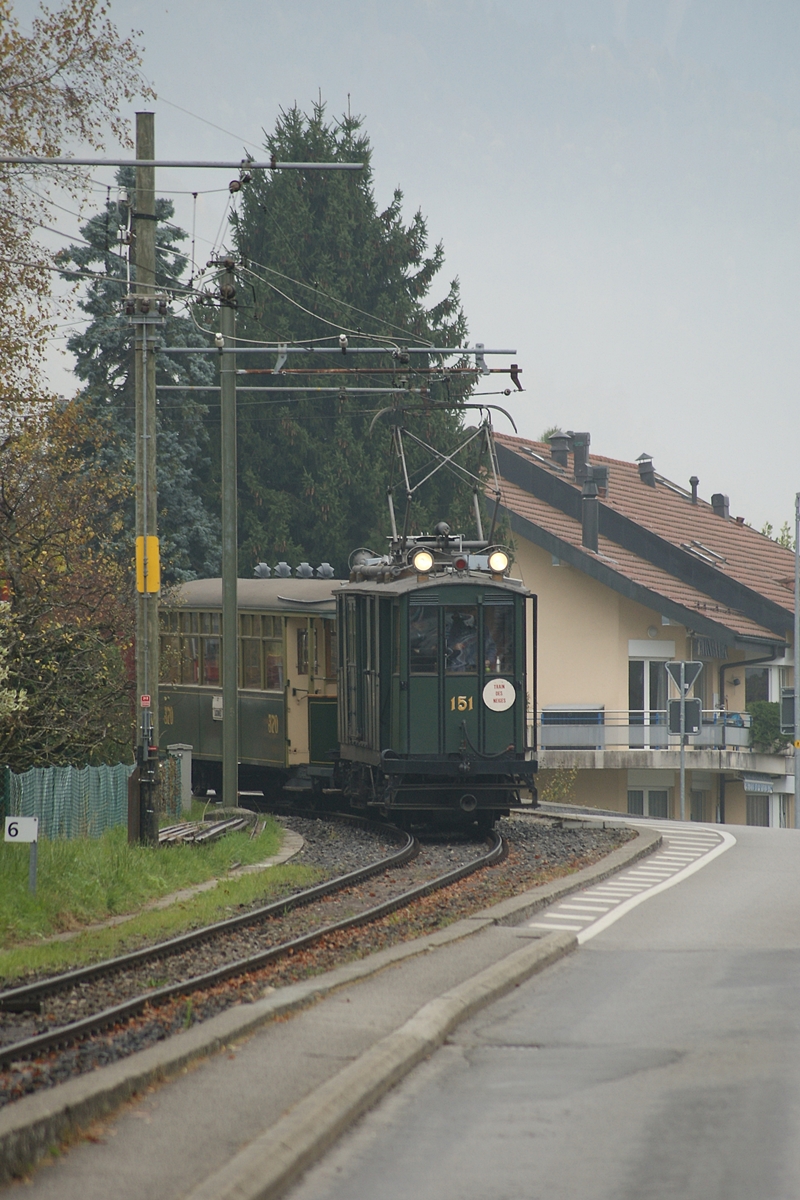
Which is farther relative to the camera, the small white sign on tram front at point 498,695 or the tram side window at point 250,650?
the tram side window at point 250,650

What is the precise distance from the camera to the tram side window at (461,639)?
65.0 ft

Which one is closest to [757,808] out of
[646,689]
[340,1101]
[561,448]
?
[646,689]

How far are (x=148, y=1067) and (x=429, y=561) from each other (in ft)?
42.3

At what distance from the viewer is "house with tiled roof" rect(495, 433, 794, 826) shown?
39531 millimetres

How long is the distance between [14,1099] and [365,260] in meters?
37.2

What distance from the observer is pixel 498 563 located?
2014 cm

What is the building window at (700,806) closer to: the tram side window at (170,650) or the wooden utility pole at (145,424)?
the tram side window at (170,650)

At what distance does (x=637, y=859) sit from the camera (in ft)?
60.3

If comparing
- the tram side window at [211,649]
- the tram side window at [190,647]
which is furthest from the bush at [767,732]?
the tram side window at [211,649]

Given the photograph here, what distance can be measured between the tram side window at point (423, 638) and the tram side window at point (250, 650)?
5538 mm

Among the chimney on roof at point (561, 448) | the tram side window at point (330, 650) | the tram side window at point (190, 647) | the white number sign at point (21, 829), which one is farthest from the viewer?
the chimney on roof at point (561, 448)

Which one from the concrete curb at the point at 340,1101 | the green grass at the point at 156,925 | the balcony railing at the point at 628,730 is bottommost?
the green grass at the point at 156,925

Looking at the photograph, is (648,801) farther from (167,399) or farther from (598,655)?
(167,399)

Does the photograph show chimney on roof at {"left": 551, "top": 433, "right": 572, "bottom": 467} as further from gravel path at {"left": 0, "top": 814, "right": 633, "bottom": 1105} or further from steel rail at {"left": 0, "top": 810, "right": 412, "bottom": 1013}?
steel rail at {"left": 0, "top": 810, "right": 412, "bottom": 1013}
